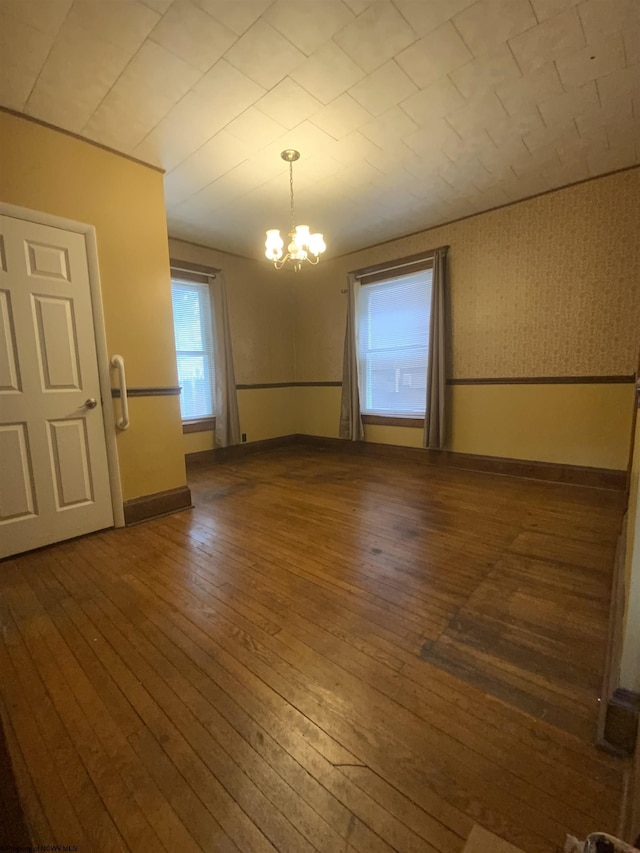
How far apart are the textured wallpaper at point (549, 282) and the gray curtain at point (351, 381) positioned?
2.47 feet

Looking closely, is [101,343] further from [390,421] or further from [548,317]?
[548,317]

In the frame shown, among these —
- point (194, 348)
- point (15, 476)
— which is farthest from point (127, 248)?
point (194, 348)

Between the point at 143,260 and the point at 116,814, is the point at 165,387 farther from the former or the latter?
the point at 116,814

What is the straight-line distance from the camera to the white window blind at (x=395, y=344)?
405 centimetres

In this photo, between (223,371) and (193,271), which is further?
(223,371)

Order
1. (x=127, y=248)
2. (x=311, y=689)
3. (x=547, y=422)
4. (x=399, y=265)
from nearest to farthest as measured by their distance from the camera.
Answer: (x=311, y=689)
(x=127, y=248)
(x=547, y=422)
(x=399, y=265)

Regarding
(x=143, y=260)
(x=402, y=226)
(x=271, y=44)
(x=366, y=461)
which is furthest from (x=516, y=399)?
(x=143, y=260)

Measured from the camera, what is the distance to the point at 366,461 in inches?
174

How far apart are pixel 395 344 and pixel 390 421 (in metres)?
0.94

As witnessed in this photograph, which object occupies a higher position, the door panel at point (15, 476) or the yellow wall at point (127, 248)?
the yellow wall at point (127, 248)

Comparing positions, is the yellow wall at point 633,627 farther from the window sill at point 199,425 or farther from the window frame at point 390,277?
the window sill at point 199,425

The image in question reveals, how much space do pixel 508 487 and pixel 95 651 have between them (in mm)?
3162

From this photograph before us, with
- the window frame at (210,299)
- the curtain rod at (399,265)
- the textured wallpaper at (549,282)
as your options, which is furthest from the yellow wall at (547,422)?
the window frame at (210,299)

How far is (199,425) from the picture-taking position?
429 cm
